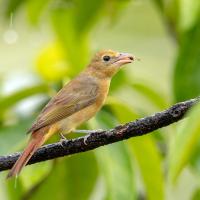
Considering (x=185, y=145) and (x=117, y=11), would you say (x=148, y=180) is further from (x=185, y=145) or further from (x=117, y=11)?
(x=117, y=11)

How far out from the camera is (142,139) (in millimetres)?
3621

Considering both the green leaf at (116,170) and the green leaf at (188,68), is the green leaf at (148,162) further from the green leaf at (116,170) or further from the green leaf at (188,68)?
the green leaf at (188,68)

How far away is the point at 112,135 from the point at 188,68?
1.25 m

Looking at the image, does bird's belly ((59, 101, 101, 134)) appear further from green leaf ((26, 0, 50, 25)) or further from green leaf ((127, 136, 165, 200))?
green leaf ((26, 0, 50, 25))

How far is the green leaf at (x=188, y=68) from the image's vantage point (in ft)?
12.6

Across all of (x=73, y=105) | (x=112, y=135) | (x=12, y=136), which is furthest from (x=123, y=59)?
(x=112, y=135)

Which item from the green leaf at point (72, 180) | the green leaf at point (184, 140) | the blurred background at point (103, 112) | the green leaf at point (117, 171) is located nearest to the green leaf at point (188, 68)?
the blurred background at point (103, 112)

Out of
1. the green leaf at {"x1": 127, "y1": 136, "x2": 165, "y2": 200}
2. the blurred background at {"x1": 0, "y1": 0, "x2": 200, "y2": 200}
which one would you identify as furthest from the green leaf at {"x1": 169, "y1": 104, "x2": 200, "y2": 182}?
the green leaf at {"x1": 127, "y1": 136, "x2": 165, "y2": 200}

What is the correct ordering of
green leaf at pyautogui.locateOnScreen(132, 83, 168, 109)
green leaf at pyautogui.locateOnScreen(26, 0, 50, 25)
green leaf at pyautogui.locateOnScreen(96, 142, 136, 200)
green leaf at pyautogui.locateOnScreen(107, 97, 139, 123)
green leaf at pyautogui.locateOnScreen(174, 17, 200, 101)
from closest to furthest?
1. green leaf at pyautogui.locateOnScreen(96, 142, 136, 200)
2. green leaf at pyautogui.locateOnScreen(107, 97, 139, 123)
3. green leaf at pyautogui.locateOnScreen(174, 17, 200, 101)
4. green leaf at pyautogui.locateOnScreen(132, 83, 168, 109)
5. green leaf at pyautogui.locateOnScreen(26, 0, 50, 25)

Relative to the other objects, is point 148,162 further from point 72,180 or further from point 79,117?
point 72,180

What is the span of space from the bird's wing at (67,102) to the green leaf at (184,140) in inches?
29.2

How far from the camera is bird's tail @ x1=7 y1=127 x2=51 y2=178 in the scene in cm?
279

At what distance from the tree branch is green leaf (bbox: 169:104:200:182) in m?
0.05

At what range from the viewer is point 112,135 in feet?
8.87
